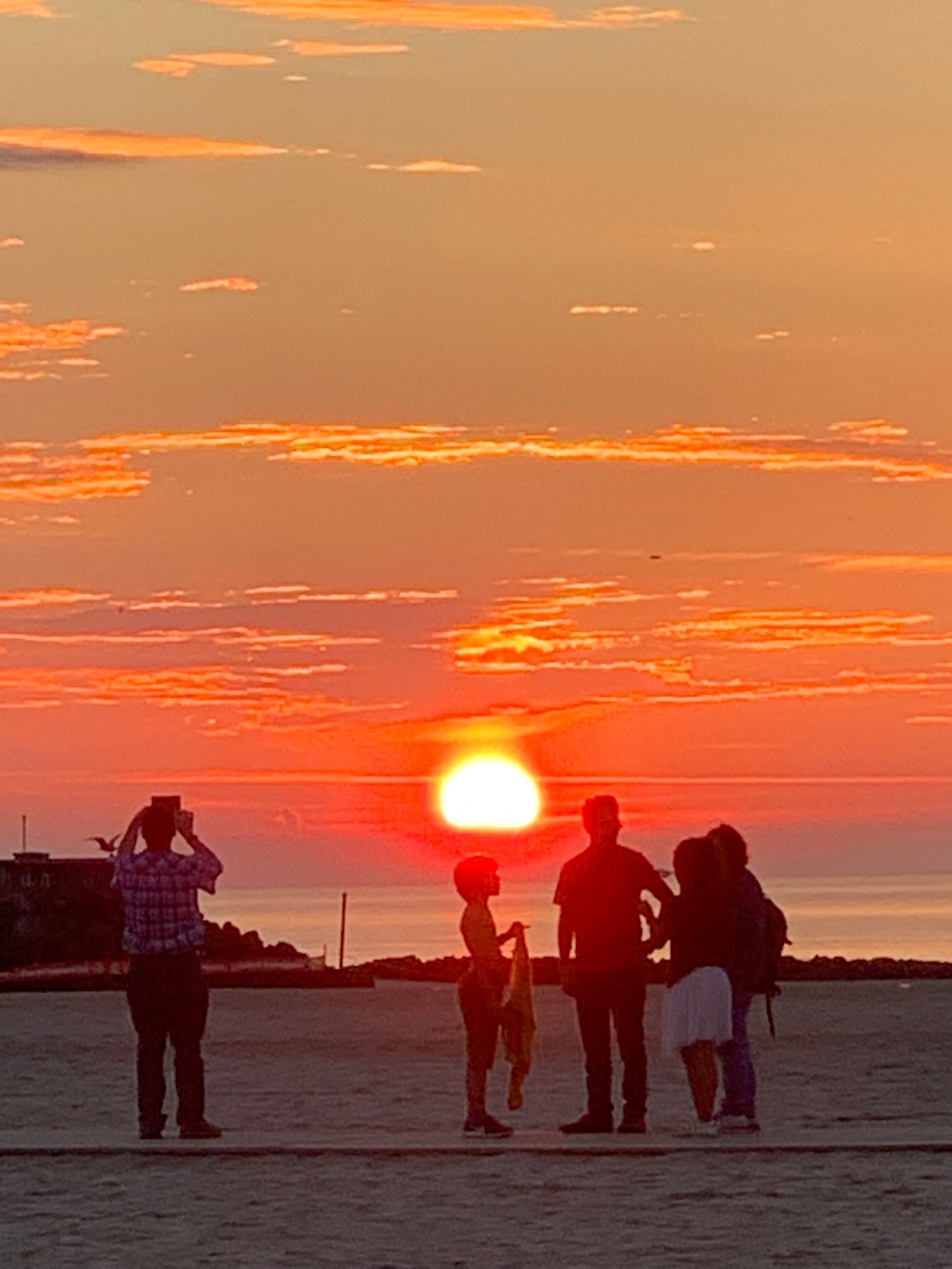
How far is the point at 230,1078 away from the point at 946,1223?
461 inches

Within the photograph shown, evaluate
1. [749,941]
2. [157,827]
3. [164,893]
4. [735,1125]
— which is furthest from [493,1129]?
[157,827]

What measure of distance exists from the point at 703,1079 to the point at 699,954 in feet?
2.54

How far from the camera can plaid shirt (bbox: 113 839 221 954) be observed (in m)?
17.1

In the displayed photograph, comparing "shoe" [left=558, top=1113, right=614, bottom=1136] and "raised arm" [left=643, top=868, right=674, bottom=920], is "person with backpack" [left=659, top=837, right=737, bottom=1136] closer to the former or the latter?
"raised arm" [left=643, top=868, right=674, bottom=920]

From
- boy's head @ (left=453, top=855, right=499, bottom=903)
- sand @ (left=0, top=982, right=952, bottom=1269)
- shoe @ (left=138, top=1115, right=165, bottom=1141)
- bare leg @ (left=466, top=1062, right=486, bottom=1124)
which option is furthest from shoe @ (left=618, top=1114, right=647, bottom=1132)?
shoe @ (left=138, top=1115, right=165, bottom=1141)

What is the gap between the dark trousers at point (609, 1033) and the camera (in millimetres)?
17266

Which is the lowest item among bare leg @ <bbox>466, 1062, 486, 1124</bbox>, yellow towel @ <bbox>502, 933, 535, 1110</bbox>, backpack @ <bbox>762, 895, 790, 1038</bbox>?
bare leg @ <bbox>466, 1062, 486, 1124</bbox>

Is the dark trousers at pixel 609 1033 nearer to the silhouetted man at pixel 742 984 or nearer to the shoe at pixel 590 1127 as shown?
the shoe at pixel 590 1127

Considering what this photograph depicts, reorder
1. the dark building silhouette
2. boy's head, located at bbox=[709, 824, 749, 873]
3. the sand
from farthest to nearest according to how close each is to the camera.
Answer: the dark building silhouette
boy's head, located at bbox=[709, 824, 749, 873]
the sand

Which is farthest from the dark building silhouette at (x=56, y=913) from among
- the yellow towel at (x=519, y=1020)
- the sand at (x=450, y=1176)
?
the yellow towel at (x=519, y=1020)

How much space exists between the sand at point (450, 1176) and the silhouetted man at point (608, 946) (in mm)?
401

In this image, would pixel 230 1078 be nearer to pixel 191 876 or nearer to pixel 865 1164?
pixel 191 876

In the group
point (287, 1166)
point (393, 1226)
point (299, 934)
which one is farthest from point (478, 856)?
point (299, 934)

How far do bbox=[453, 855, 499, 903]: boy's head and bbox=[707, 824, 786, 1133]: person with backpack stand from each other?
136 cm
